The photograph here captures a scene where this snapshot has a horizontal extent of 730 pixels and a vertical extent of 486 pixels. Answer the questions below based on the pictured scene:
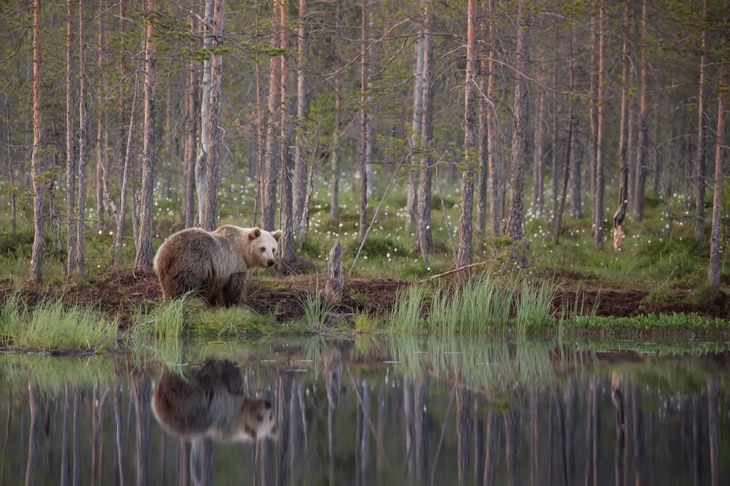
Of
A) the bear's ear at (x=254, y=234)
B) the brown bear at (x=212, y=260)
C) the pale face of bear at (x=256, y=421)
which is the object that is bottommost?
the pale face of bear at (x=256, y=421)

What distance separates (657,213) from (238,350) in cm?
2481

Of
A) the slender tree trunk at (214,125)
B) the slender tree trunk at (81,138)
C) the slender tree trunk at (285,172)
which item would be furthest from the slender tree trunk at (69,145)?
the slender tree trunk at (285,172)

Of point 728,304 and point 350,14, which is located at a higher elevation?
point 350,14

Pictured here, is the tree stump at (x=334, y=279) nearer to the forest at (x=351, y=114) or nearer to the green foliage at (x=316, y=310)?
the green foliage at (x=316, y=310)

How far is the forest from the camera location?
797 inches

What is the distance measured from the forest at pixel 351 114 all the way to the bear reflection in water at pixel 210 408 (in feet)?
24.9

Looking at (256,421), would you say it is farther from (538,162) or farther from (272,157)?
(538,162)

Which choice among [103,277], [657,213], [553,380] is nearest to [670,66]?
[657,213]

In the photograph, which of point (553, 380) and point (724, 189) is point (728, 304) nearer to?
point (724, 189)

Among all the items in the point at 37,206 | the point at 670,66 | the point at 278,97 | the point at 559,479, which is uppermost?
the point at 670,66

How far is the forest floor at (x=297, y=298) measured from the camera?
18.4 m

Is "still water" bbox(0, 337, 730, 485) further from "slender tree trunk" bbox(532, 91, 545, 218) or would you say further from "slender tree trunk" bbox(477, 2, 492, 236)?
"slender tree trunk" bbox(532, 91, 545, 218)

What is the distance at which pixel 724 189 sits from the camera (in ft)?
77.8

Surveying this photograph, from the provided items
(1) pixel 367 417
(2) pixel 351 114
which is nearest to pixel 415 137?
(1) pixel 367 417
